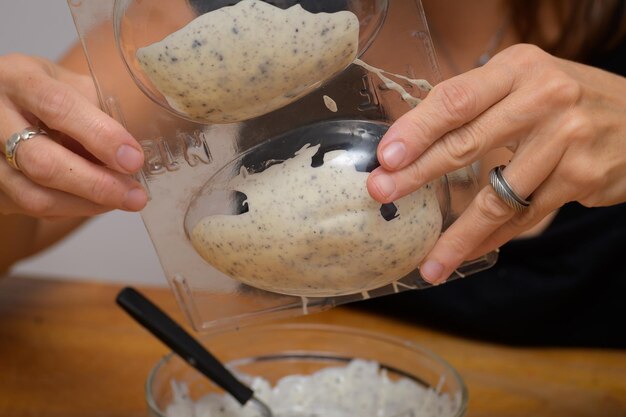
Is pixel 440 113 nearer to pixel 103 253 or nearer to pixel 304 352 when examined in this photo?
pixel 304 352

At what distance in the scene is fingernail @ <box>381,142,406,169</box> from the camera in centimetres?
57

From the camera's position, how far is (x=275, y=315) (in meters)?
0.70

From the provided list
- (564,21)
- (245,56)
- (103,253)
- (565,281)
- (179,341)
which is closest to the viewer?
(245,56)

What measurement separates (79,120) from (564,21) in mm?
762

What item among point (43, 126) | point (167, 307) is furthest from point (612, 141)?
point (167, 307)

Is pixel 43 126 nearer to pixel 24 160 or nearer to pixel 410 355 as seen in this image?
pixel 24 160

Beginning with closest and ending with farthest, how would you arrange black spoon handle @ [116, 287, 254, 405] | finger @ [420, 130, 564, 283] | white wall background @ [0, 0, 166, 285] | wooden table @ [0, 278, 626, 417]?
finger @ [420, 130, 564, 283], black spoon handle @ [116, 287, 254, 405], wooden table @ [0, 278, 626, 417], white wall background @ [0, 0, 166, 285]

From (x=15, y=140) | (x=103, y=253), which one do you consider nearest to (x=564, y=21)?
(x=15, y=140)

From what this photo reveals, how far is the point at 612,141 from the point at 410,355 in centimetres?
28

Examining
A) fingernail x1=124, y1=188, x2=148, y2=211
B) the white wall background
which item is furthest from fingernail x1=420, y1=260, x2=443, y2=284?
the white wall background

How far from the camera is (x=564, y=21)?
44.9 inches

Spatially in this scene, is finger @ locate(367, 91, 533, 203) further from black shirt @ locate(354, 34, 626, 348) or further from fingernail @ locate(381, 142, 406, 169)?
black shirt @ locate(354, 34, 626, 348)

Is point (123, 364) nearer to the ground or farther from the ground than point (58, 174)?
nearer to the ground

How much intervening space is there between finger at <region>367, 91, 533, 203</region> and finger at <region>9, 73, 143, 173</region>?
18cm
